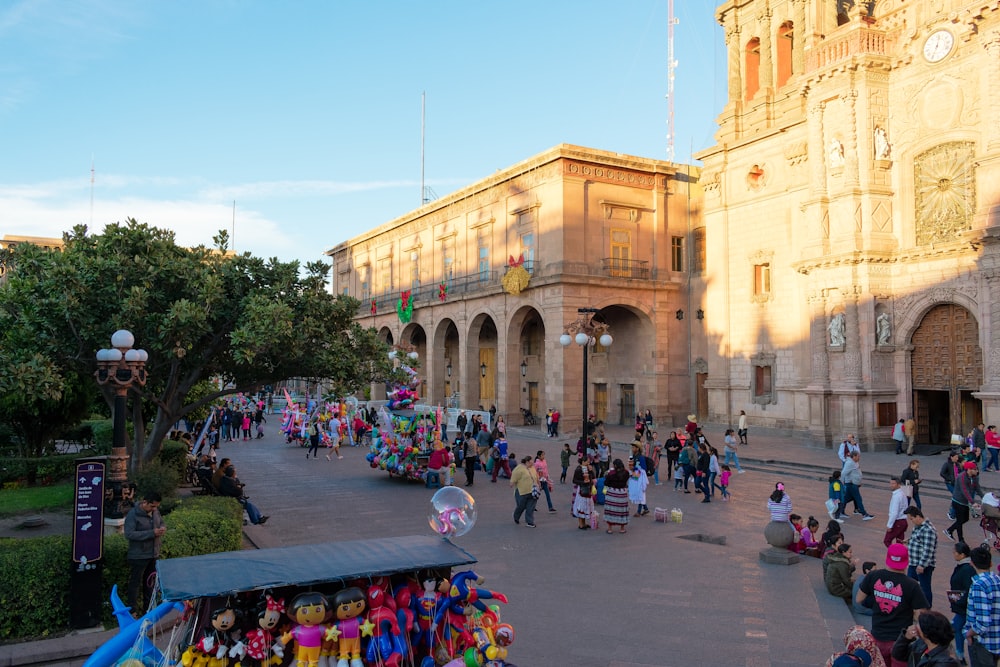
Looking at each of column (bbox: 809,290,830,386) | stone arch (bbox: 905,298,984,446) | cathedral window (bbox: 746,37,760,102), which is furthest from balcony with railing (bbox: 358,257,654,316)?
stone arch (bbox: 905,298,984,446)

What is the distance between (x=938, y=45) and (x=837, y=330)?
9650mm

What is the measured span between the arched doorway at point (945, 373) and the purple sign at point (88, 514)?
23.7m

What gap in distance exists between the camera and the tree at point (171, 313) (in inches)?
474

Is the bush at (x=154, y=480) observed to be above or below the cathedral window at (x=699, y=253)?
below

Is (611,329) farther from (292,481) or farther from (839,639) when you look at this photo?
(839,639)

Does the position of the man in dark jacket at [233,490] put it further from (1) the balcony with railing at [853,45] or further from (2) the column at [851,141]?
(1) the balcony with railing at [853,45]

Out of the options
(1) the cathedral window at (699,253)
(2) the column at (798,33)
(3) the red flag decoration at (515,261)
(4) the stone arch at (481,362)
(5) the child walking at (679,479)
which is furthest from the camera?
(4) the stone arch at (481,362)

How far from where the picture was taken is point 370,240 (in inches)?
2146

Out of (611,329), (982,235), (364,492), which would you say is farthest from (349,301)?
(611,329)

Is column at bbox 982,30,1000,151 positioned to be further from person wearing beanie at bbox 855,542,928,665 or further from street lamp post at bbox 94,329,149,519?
street lamp post at bbox 94,329,149,519

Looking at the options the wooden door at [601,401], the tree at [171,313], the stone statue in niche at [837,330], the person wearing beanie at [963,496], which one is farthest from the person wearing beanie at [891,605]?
the wooden door at [601,401]

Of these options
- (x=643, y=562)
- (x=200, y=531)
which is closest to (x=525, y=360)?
(x=643, y=562)

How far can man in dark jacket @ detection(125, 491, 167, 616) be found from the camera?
827cm

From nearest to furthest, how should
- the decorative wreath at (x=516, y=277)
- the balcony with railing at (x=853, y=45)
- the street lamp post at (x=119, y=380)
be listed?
the street lamp post at (x=119, y=380), the balcony with railing at (x=853, y=45), the decorative wreath at (x=516, y=277)
